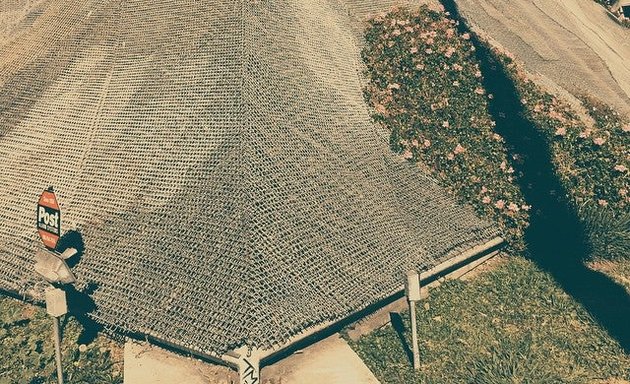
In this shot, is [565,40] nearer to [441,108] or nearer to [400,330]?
[441,108]

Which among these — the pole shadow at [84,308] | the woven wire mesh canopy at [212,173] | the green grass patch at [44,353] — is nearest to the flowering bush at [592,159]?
the woven wire mesh canopy at [212,173]

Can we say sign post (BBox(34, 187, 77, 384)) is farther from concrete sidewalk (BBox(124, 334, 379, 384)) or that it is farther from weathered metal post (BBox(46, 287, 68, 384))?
concrete sidewalk (BBox(124, 334, 379, 384))

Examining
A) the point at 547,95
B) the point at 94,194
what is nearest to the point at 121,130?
the point at 94,194

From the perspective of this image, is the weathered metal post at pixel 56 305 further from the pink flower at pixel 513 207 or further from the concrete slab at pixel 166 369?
the pink flower at pixel 513 207

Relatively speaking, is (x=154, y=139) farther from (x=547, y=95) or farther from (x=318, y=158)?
(x=547, y=95)

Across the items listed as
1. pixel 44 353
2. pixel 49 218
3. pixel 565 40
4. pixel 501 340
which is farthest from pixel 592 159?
pixel 44 353
